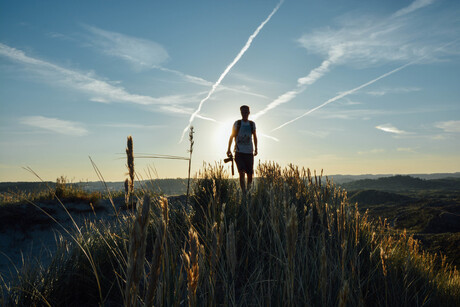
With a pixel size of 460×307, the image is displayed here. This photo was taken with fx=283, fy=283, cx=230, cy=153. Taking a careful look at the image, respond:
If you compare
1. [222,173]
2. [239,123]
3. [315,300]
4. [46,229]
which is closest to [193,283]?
[315,300]

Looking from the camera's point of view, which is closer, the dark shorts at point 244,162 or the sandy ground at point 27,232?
the sandy ground at point 27,232

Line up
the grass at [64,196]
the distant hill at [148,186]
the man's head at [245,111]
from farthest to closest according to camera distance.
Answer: the grass at [64,196] < the man's head at [245,111] < the distant hill at [148,186]

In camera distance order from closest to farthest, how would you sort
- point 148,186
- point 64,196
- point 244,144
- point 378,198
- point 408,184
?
point 148,186 < point 244,144 < point 64,196 < point 378,198 < point 408,184

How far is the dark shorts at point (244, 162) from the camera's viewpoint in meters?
7.52

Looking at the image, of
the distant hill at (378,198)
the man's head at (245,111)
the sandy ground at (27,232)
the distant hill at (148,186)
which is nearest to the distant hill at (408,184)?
the distant hill at (378,198)

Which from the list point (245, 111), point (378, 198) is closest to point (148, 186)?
point (245, 111)

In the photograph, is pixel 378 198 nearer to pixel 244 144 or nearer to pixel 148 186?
pixel 244 144

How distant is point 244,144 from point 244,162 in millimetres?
490

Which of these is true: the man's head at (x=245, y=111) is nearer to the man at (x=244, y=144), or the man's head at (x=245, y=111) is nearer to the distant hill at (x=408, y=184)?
the man at (x=244, y=144)

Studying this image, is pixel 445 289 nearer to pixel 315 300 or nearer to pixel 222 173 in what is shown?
pixel 315 300

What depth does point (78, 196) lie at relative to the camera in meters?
10.0

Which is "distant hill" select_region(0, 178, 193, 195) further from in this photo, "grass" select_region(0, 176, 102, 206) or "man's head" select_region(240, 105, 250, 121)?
"man's head" select_region(240, 105, 250, 121)

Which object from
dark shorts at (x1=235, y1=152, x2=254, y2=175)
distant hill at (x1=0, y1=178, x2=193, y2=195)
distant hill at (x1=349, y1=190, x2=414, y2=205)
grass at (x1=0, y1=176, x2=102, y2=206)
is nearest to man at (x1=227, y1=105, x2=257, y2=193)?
dark shorts at (x1=235, y1=152, x2=254, y2=175)

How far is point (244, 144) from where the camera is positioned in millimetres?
7555
